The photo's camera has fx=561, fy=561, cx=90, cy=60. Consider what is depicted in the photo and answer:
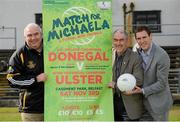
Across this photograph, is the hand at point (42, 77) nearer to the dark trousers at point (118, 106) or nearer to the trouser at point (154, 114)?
the dark trousers at point (118, 106)

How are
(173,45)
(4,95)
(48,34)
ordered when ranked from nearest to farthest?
(48,34)
(4,95)
(173,45)

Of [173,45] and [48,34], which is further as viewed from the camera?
[173,45]

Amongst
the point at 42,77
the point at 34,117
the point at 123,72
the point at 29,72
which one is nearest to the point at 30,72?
the point at 29,72

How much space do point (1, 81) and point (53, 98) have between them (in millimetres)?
17512

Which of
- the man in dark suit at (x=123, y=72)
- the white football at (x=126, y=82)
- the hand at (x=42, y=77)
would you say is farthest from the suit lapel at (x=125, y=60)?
the hand at (x=42, y=77)

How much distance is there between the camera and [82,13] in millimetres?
5723

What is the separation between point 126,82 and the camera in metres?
5.52

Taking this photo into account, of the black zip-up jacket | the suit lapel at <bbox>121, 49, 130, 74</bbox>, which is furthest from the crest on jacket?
the suit lapel at <bbox>121, 49, 130, 74</bbox>

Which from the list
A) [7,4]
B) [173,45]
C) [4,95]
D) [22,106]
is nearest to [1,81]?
[4,95]

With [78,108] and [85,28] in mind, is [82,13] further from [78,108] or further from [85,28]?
[78,108]

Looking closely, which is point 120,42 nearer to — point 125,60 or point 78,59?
point 125,60

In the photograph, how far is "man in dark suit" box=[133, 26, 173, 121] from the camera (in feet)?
18.6

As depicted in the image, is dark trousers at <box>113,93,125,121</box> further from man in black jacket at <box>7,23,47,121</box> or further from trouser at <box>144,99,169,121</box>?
man in black jacket at <box>7,23,47,121</box>

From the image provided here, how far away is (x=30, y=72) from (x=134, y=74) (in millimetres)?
1095
